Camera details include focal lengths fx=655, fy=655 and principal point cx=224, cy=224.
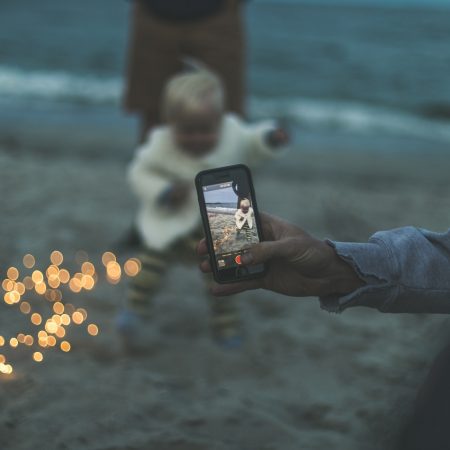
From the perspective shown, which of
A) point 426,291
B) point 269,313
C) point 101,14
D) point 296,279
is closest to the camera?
point 426,291

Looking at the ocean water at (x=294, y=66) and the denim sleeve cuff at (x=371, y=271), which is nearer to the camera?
the denim sleeve cuff at (x=371, y=271)

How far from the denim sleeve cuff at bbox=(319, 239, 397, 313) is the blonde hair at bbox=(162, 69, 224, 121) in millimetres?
1358

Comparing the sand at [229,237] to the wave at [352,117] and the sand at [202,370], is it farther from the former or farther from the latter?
the wave at [352,117]

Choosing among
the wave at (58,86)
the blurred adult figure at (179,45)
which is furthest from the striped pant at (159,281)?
the wave at (58,86)

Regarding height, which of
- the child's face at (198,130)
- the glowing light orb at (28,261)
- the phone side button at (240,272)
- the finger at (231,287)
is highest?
the child's face at (198,130)

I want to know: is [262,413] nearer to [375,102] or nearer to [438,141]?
[438,141]

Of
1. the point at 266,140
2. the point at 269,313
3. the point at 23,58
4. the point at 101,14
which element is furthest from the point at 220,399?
the point at 101,14

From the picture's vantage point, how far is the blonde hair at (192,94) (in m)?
2.71

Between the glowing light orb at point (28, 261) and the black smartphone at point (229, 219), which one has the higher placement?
the black smartphone at point (229, 219)

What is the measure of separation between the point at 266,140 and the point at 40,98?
7.86m

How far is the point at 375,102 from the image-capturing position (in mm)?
11086

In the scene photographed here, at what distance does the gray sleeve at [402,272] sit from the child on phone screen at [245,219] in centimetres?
21

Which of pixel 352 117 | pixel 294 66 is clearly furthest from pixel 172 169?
pixel 294 66

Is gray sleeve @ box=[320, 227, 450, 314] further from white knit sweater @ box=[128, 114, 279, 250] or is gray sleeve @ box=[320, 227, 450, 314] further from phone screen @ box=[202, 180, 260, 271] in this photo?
white knit sweater @ box=[128, 114, 279, 250]
